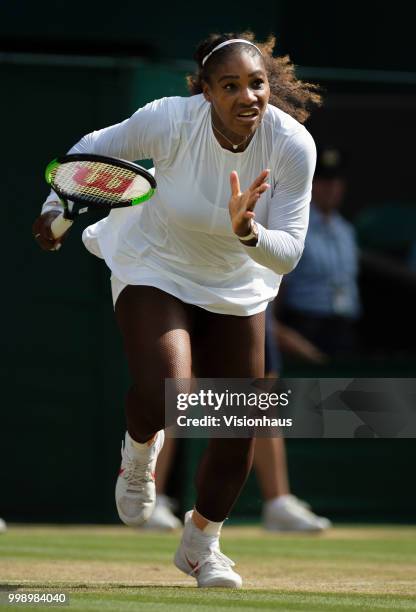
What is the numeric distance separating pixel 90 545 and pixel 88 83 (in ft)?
8.99

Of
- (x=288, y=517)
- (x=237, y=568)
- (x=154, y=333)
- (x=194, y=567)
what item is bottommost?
(x=288, y=517)

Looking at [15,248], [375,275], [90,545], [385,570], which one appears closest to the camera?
[385,570]

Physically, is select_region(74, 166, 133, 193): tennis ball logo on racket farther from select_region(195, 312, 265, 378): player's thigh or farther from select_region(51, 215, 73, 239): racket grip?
select_region(195, 312, 265, 378): player's thigh

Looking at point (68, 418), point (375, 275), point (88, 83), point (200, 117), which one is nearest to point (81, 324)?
point (68, 418)

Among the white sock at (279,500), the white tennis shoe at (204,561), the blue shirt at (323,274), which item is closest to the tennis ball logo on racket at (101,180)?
the white tennis shoe at (204,561)

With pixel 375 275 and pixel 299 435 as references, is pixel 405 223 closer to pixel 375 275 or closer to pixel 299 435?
pixel 375 275

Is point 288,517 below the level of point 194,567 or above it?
below

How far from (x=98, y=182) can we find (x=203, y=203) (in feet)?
1.18

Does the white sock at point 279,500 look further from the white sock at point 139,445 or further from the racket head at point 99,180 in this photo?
the racket head at point 99,180

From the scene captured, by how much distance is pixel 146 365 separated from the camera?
4.83 metres

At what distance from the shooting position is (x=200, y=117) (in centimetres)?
486

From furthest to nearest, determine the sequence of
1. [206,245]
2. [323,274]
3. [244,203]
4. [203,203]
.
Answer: [323,274]
[206,245]
[203,203]
[244,203]

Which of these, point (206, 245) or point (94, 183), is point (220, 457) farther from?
point (94, 183)

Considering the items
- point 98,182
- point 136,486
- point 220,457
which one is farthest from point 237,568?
point 98,182
